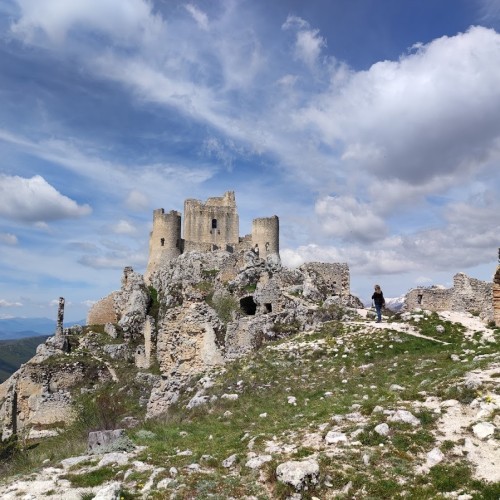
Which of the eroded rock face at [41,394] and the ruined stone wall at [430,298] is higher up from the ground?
the ruined stone wall at [430,298]

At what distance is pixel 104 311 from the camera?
54781mm

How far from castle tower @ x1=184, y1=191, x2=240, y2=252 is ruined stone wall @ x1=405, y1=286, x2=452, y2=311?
113 ft

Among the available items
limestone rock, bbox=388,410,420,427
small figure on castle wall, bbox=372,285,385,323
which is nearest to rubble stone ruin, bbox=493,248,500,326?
small figure on castle wall, bbox=372,285,385,323

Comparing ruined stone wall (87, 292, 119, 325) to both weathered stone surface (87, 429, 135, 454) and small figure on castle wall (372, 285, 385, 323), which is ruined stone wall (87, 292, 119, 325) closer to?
small figure on castle wall (372, 285, 385, 323)

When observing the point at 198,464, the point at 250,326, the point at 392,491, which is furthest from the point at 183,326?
the point at 392,491

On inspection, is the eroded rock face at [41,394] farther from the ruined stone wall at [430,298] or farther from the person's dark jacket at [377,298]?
the ruined stone wall at [430,298]

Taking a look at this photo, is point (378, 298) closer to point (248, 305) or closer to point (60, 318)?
point (248, 305)

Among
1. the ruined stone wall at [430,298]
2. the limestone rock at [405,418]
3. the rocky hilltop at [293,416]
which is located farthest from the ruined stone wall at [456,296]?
the limestone rock at [405,418]

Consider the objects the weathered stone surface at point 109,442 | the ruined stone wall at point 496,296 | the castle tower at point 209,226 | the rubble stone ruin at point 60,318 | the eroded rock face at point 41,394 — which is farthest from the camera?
the castle tower at point 209,226

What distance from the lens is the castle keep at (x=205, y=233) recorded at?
205 ft

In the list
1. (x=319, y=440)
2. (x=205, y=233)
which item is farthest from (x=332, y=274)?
(x=319, y=440)

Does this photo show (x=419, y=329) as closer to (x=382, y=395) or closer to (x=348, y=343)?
(x=348, y=343)

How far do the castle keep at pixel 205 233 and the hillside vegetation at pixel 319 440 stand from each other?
1804 inches

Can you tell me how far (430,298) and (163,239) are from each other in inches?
1581
